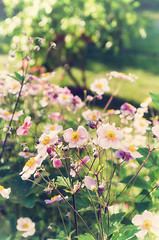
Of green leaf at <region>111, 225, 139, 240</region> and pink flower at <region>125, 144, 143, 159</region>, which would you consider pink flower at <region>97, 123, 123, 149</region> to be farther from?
green leaf at <region>111, 225, 139, 240</region>

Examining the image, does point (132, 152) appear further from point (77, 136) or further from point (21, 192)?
point (21, 192)

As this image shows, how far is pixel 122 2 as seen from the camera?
3359 millimetres

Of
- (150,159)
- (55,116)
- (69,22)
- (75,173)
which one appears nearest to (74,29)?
(69,22)

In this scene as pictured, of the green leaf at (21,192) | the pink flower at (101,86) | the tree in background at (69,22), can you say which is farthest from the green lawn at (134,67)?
the green leaf at (21,192)

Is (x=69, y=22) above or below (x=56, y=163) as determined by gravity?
below

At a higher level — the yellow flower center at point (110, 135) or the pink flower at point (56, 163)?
the yellow flower center at point (110, 135)

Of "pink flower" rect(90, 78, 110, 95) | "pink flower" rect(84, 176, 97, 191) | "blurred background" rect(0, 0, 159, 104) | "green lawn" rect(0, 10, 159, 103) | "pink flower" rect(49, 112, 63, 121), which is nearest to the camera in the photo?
"pink flower" rect(84, 176, 97, 191)

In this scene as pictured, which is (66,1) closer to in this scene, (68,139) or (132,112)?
(132,112)

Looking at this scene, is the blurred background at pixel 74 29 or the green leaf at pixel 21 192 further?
the blurred background at pixel 74 29

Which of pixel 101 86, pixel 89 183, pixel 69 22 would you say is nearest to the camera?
pixel 89 183

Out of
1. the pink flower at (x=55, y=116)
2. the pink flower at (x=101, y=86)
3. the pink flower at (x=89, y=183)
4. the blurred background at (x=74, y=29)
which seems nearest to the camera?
the pink flower at (x=89, y=183)

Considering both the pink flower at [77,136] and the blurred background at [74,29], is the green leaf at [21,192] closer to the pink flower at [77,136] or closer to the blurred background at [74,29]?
the pink flower at [77,136]

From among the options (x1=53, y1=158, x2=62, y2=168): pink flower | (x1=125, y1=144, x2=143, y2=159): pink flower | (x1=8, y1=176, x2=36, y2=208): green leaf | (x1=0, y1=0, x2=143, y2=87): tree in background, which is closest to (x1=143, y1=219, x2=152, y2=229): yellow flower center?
(x1=125, y1=144, x2=143, y2=159): pink flower

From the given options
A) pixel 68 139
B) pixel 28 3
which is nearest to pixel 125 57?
pixel 28 3
